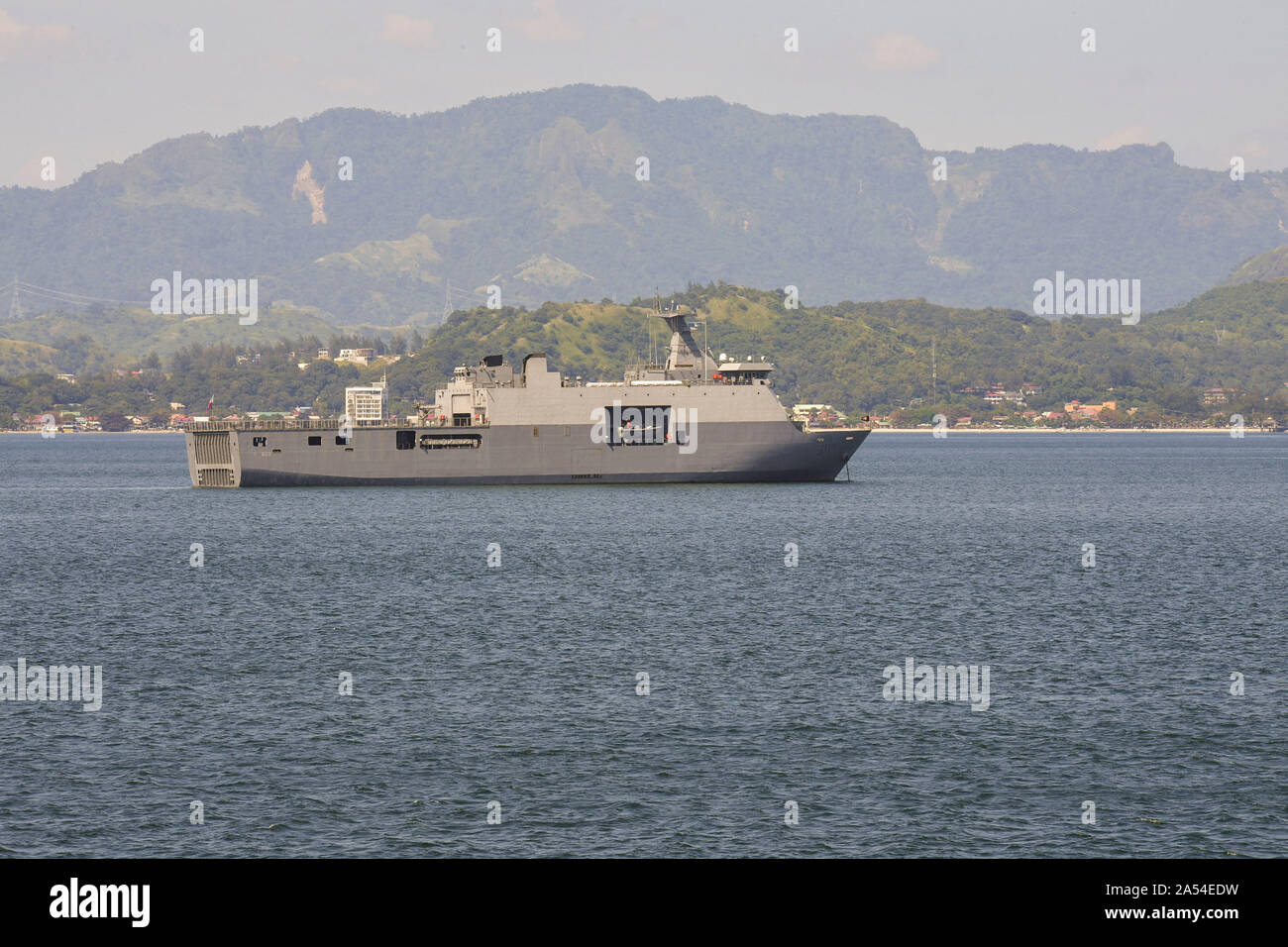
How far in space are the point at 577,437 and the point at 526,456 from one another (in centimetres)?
352

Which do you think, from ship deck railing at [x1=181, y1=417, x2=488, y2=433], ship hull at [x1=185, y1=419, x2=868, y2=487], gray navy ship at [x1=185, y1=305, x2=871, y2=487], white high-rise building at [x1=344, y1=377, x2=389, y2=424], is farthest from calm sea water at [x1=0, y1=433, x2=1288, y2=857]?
white high-rise building at [x1=344, y1=377, x2=389, y2=424]

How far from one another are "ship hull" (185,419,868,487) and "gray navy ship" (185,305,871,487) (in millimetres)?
65

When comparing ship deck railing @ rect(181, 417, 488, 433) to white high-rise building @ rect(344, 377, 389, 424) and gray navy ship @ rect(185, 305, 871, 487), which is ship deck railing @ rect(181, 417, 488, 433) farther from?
white high-rise building @ rect(344, 377, 389, 424)

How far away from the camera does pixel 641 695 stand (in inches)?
1133

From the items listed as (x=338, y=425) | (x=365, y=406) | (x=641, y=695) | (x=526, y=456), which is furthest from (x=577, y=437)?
(x=641, y=695)

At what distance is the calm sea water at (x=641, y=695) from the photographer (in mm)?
19672

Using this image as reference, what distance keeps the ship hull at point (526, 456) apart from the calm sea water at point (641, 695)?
60.1ft

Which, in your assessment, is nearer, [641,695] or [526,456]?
[641,695]

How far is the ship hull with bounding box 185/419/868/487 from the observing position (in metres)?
86.0

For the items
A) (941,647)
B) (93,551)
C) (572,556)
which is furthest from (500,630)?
(93,551)

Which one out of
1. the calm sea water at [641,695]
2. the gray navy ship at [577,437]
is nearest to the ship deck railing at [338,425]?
the gray navy ship at [577,437]

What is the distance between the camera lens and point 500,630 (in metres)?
38.0

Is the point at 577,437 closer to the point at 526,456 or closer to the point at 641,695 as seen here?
the point at 526,456
